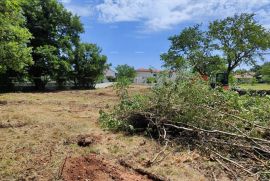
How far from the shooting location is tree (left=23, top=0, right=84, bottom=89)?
21562 millimetres

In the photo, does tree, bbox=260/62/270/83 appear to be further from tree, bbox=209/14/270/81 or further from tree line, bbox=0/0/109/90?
tree line, bbox=0/0/109/90

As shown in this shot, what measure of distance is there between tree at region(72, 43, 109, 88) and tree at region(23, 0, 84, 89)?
53.5 inches

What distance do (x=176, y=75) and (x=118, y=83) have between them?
2.09 metres

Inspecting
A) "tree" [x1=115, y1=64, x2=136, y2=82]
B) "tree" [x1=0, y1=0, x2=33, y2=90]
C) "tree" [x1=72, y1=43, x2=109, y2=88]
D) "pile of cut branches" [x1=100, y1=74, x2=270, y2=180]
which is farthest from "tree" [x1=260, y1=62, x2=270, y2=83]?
"pile of cut branches" [x1=100, y1=74, x2=270, y2=180]

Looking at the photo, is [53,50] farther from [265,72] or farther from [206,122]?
[265,72]

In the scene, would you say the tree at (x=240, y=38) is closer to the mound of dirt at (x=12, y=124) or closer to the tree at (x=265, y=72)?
the tree at (x=265, y=72)

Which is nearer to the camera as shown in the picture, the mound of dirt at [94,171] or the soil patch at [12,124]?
the mound of dirt at [94,171]

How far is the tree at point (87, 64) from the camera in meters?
25.8

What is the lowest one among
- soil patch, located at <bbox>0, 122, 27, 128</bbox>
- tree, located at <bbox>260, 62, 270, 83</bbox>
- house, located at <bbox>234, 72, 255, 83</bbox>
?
soil patch, located at <bbox>0, 122, 27, 128</bbox>

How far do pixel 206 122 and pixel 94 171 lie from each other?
2.57 m

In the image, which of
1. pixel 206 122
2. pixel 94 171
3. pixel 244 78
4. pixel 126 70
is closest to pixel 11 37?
pixel 244 78

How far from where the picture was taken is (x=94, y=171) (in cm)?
432

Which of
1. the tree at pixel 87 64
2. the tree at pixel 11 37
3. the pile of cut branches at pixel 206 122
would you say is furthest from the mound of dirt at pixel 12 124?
the tree at pixel 87 64

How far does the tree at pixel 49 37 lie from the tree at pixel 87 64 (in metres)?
1.36
